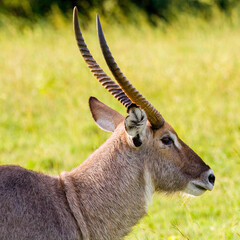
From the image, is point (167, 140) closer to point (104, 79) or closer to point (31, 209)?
point (104, 79)

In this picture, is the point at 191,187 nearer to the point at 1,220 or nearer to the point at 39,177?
the point at 39,177

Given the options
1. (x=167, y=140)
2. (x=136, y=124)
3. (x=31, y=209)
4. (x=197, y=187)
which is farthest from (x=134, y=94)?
(x=31, y=209)

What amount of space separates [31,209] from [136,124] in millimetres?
754

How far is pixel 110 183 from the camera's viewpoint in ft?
11.4

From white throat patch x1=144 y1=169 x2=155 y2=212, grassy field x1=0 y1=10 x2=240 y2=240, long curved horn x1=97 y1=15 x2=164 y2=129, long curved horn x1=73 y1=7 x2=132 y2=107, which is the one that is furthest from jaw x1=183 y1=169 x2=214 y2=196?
long curved horn x1=73 y1=7 x2=132 y2=107

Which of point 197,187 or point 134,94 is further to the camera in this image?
point 197,187

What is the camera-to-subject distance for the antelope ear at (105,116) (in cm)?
395

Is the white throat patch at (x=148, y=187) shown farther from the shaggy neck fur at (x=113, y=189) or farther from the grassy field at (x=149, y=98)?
the grassy field at (x=149, y=98)

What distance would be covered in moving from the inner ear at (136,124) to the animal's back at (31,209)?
0.52 meters

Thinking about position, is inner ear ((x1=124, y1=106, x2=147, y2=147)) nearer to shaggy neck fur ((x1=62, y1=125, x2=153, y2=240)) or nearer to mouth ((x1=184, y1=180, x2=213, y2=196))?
shaggy neck fur ((x1=62, y1=125, x2=153, y2=240))

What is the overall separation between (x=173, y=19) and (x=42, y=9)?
3.63m

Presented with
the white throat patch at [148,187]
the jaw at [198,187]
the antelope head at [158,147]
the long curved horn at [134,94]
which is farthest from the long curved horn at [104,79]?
the jaw at [198,187]

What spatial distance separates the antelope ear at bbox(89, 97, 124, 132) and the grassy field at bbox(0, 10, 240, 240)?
0.60 metres

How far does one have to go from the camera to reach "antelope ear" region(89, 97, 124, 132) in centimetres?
395
